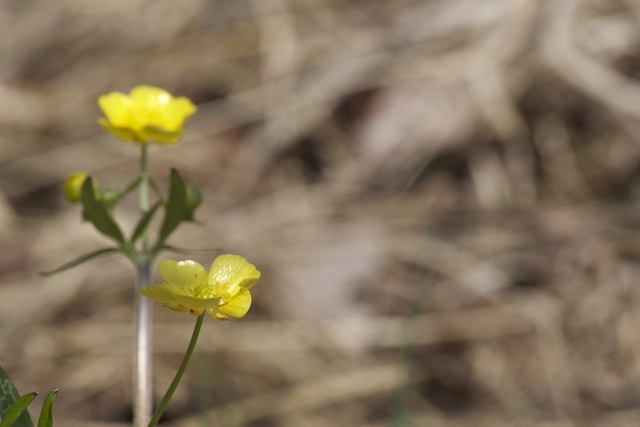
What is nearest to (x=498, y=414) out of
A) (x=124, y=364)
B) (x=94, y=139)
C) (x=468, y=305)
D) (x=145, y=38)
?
(x=468, y=305)

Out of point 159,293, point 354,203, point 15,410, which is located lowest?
point 15,410

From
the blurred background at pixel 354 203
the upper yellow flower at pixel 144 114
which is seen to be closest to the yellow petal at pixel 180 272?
the upper yellow flower at pixel 144 114

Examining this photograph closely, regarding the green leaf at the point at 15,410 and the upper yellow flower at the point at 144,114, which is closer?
the green leaf at the point at 15,410

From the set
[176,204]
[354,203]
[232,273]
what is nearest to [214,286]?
[232,273]

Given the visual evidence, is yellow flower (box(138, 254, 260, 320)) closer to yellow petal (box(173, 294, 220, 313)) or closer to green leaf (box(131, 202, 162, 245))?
yellow petal (box(173, 294, 220, 313))

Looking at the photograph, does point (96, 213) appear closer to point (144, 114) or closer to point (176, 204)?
point (176, 204)

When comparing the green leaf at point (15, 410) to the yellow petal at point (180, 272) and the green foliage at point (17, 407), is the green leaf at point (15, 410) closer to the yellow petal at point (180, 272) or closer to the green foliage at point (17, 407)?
the green foliage at point (17, 407)

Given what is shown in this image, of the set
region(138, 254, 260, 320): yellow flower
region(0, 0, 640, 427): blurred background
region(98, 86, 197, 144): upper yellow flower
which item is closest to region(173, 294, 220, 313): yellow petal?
region(138, 254, 260, 320): yellow flower
